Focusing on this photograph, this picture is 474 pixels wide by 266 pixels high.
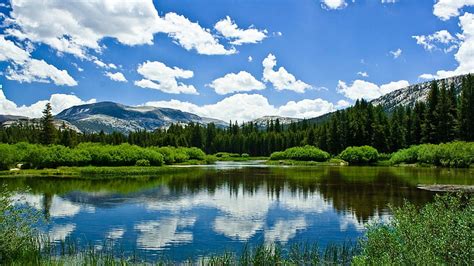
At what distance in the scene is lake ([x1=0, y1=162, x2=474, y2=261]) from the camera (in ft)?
79.3

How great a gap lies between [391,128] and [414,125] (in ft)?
29.9

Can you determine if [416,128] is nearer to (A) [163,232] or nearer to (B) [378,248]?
(A) [163,232]

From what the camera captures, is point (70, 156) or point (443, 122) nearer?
point (70, 156)

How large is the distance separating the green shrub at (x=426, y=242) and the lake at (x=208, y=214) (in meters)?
7.78

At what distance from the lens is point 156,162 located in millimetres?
107438

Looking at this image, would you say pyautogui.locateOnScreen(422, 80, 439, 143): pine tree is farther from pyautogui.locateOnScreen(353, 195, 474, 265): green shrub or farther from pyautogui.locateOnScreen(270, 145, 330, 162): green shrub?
pyautogui.locateOnScreen(353, 195, 474, 265): green shrub

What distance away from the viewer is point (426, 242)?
1468cm

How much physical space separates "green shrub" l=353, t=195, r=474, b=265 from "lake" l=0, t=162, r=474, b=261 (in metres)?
7.78

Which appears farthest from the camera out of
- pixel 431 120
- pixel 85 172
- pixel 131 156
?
pixel 431 120

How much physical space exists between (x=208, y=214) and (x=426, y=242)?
2142 cm

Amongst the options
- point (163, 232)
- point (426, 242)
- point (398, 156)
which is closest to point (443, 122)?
point (398, 156)

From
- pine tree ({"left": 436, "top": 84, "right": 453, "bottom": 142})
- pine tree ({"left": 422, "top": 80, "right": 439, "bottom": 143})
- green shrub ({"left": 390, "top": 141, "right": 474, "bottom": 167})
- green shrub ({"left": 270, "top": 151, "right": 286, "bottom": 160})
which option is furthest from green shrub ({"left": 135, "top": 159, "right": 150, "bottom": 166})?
pine tree ({"left": 436, "top": 84, "right": 453, "bottom": 142})

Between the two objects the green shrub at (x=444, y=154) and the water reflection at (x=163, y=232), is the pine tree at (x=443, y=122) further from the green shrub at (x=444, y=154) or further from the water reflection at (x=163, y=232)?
the water reflection at (x=163, y=232)

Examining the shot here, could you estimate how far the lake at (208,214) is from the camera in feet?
79.3
